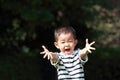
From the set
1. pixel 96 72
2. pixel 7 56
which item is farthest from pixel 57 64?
pixel 96 72

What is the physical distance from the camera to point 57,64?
6844 mm

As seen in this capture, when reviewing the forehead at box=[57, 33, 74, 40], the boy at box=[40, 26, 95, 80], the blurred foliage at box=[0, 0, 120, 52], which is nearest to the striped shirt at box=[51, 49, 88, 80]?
the boy at box=[40, 26, 95, 80]

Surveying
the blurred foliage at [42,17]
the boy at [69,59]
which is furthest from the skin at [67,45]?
the blurred foliage at [42,17]

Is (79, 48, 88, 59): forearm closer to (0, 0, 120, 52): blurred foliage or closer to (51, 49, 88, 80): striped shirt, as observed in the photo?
(51, 49, 88, 80): striped shirt

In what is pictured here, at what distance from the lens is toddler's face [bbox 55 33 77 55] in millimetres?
6816

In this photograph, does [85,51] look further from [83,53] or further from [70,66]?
[70,66]

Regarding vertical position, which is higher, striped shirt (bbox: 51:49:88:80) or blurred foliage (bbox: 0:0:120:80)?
blurred foliage (bbox: 0:0:120:80)

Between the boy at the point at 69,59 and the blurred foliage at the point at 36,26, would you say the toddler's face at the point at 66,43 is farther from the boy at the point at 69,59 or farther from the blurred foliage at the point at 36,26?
the blurred foliage at the point at 36,26

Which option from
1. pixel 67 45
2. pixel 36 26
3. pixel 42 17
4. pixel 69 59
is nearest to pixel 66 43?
pixel 67 45

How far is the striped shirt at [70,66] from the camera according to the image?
681 centimetres

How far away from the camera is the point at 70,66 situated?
6.83 metres

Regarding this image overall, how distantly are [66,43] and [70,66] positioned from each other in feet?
0.90

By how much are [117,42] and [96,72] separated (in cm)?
728

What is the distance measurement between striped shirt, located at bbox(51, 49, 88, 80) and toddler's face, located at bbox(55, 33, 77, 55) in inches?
2.5
